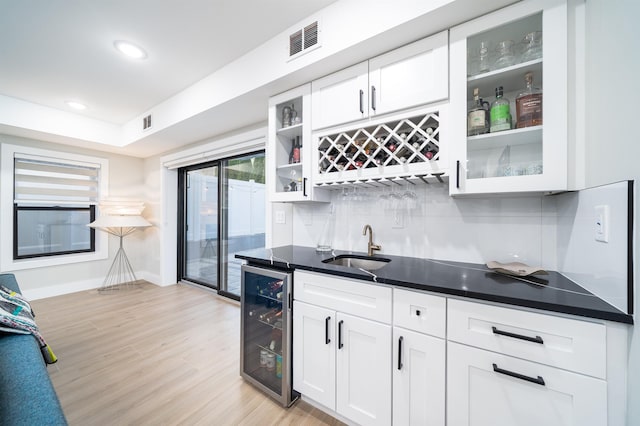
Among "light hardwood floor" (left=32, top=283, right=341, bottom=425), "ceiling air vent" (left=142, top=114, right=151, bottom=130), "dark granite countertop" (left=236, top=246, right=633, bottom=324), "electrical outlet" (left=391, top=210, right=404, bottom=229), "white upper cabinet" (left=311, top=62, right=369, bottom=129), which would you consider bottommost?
"light hardwood floor" (left=32, top=283, right=341, bottom=425)

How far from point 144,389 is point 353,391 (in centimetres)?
152

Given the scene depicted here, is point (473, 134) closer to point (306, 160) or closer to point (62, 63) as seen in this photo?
point (306, 160)

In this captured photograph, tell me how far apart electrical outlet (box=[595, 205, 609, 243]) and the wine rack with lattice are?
0.65m

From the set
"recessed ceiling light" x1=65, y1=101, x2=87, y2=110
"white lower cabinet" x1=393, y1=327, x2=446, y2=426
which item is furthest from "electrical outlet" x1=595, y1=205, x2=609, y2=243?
"recessed ceiling light" x1=65, y1=101, x2=87, y2=110

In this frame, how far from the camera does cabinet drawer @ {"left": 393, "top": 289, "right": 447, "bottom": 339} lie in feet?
3.68

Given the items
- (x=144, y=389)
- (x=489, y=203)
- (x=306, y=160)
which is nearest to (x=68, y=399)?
(x=144, y=389)

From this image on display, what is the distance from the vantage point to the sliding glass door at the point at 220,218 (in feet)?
10.8

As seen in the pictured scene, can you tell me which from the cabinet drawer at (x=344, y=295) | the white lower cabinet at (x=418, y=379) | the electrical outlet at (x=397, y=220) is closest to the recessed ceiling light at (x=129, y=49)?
the cabinet drawer at (x=344, y=295)

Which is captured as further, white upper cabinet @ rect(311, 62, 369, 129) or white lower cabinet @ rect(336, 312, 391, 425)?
white upper cabinet @ rect(311, 62, 369, 129)

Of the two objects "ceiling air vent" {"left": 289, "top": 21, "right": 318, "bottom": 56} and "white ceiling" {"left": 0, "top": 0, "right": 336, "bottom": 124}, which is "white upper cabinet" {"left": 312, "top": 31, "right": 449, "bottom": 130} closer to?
"ceiling air vent" {"left": 289, "top": 21, "right": 318, "bottom": 56}

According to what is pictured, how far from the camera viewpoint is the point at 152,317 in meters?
2.91

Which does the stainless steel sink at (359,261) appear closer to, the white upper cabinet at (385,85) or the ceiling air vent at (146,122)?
the white upper cabinet at (385,85)

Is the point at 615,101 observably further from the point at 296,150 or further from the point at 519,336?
the point at 296,150

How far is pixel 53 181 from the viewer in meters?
3.65
